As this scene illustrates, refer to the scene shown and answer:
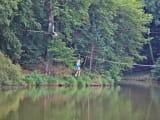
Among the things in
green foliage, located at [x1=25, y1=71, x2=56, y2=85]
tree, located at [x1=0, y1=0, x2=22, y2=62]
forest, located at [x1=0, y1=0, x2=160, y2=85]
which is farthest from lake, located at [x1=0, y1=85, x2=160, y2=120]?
green foliage, located at [x1=25, y1=71, x2=56, y2=85]

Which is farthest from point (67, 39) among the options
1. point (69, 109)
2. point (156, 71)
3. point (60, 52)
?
point (69, 109)

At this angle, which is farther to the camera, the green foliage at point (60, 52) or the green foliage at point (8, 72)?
the green foliage at point (60, 52)

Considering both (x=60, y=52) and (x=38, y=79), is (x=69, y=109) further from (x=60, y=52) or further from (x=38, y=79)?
(x=60, y=52)

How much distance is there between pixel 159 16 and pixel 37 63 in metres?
19.7

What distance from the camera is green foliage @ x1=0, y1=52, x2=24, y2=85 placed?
30.3 meters

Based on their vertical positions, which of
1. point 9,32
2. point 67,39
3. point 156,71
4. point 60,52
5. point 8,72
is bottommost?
point 156,71

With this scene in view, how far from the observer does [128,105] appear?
22.9 meters

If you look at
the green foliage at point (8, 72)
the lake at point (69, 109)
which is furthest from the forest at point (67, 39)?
the lake at point (69, 109)

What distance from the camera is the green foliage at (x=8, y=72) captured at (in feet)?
99.5

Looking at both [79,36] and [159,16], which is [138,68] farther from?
[79,36]

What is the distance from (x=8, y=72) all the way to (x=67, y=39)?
9.98m

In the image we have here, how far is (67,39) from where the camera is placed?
39938 millimetres

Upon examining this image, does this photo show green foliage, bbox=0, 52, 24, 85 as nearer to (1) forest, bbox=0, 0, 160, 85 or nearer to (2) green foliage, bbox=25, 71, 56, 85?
(1) forest, bbox=0, 0, 160, 85

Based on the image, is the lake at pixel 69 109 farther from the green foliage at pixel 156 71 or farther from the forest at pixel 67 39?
the green foliage at pixel 156 71
